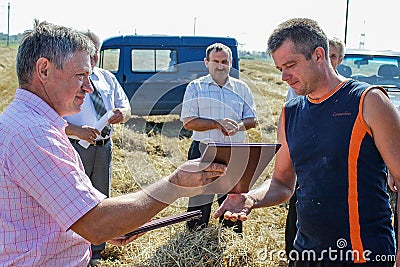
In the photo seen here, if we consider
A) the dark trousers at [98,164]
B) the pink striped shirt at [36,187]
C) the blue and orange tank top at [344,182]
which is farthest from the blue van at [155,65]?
the pink striped shirt at [36,187]

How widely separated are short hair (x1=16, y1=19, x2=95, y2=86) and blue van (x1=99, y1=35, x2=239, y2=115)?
1065 centimetres

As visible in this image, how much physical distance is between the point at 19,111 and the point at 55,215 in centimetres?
38

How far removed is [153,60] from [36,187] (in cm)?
1207

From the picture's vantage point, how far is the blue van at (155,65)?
504 inches

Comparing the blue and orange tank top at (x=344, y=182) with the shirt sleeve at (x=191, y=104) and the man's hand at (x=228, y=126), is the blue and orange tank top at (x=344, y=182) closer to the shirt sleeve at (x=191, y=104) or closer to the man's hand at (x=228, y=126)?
the man's hand at (x=228, y=126)

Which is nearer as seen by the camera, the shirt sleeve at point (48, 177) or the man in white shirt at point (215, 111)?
the shirt sleeve at point (48, 177)

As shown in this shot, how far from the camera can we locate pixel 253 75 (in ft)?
96.2

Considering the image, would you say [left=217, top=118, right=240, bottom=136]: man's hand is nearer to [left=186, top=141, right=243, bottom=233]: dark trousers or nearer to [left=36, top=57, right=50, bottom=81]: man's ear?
[left=186, top=141, right=243, bottom=233]: dark trousers

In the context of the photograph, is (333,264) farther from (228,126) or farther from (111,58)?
(111,58)

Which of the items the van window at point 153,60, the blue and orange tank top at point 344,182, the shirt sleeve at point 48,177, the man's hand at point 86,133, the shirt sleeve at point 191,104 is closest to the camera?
the shirt sleeve at point 48,177

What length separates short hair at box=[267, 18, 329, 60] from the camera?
8.09 feet

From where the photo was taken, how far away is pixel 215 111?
4.82m

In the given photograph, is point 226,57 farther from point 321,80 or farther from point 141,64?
point 141,64

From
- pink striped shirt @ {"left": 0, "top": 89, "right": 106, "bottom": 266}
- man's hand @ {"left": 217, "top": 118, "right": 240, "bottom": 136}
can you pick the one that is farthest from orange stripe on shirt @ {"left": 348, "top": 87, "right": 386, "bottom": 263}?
man's hand @ {"left": 217, "top": 118, "right": 240, "bottom": 136}
